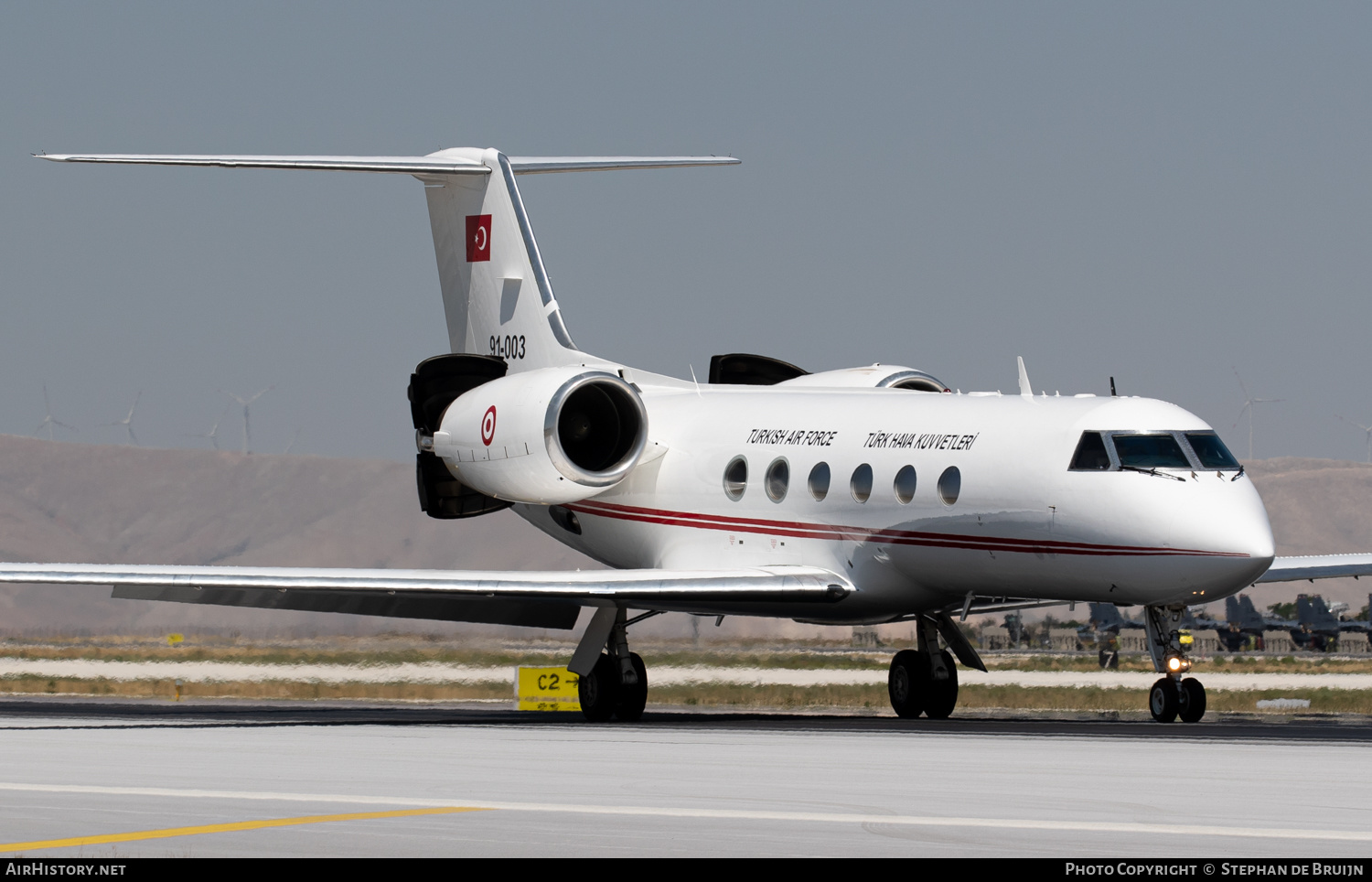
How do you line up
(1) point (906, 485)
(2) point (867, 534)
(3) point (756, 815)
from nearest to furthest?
1. (3) point (756, 815)
2. (1) point (906, 485)
3. (2) point (867, 534)

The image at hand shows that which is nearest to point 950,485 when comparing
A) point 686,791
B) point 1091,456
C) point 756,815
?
point 1091,456

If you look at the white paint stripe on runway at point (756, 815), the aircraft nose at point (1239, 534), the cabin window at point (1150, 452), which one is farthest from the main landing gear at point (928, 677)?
the white paint stripe on runway at point (756, 815)

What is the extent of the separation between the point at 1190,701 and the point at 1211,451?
2.80 m

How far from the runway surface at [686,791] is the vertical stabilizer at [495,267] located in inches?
387

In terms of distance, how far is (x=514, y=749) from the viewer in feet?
64.5

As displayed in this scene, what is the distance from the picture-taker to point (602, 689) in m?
27.9

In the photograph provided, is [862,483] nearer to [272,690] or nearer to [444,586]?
[444,586]

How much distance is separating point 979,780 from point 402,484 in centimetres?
14083

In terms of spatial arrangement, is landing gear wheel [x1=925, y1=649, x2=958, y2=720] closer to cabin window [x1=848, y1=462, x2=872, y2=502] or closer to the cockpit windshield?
cabin window [x1=848, y1=462, x2=872, y2=502]

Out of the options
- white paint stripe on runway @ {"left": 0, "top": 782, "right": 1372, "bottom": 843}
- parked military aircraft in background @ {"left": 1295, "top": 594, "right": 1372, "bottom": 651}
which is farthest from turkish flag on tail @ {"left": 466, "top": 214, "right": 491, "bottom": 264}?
parked military aircraft in background @ {"left": 1295, "top": 594, "right": 1372, "bottom": 651}

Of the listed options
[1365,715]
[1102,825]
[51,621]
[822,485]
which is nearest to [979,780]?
[1102,825]

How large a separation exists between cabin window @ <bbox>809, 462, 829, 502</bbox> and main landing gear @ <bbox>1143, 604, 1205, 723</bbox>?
4503mm

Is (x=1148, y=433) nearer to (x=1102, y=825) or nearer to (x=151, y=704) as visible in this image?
(x=1102, y=825)

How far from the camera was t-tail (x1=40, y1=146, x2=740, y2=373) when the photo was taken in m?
32.5
